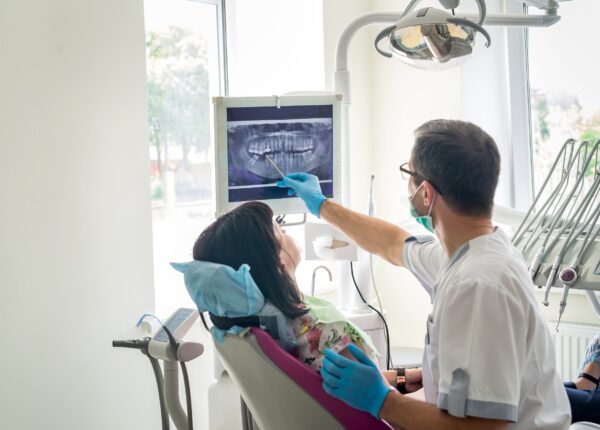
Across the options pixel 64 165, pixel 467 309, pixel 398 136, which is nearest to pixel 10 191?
pixel 64 165

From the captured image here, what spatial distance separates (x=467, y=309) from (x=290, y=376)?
1.40 feet

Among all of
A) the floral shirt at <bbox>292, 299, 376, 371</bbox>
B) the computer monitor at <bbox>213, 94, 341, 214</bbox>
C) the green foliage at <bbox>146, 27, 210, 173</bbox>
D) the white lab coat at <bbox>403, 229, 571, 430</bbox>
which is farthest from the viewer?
the green foliage at <bbox>146, 27, 210, 173</bbox>

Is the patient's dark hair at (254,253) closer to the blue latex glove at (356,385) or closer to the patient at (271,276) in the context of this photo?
the patient at (271,276)

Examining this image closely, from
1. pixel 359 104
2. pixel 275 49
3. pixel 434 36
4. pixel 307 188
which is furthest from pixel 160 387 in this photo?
pixel 359 104

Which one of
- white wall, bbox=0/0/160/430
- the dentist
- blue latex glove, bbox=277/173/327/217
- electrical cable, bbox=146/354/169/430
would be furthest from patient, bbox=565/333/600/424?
white wall, bbox=0/0/160/430

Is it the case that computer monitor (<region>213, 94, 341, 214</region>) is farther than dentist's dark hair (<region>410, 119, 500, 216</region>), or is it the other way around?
A: computer monitor (<region>213, 94, 341, 214</region>)

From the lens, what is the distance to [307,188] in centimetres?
230

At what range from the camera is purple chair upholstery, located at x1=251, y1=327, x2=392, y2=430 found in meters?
1.57

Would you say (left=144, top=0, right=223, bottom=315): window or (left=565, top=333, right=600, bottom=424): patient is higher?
(left=144, top=0, right=223, bottom=315): window

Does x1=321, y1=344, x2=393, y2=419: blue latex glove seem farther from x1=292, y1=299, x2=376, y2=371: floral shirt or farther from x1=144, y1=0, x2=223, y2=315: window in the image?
x1=144, y1=0, x2=223, y2=315: window

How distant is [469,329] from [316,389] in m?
0.38

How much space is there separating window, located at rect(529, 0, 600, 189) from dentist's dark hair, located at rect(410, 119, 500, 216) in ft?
5.75

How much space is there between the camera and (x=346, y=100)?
2.48m

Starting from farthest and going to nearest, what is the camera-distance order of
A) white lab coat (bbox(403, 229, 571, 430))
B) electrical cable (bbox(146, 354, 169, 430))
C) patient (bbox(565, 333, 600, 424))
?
patient (bbox(565, 333, 600, 424))
electrical cable (bbox(146, 354, 169, 430))
white lab coat (bbox(403, 229, 571, 430))
